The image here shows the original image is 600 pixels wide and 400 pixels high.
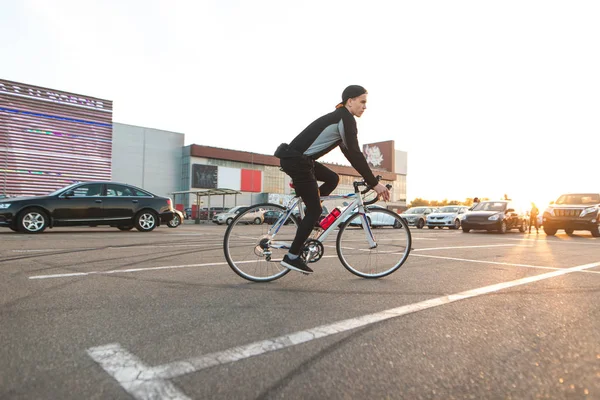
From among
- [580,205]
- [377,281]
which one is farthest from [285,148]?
[580,205]

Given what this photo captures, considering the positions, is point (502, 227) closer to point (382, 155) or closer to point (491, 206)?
point (491, 206)

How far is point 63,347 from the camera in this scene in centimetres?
195

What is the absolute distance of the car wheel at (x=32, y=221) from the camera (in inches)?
408

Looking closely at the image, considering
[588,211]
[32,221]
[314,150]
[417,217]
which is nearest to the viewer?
[314,150]

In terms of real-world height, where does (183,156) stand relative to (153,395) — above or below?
above

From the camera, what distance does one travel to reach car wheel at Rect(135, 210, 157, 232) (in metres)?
12.4

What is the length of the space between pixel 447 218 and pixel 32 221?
21.3m

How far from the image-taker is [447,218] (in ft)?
82.2

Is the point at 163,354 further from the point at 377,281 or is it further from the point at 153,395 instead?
the point at 377,281

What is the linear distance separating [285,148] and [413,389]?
2728mm

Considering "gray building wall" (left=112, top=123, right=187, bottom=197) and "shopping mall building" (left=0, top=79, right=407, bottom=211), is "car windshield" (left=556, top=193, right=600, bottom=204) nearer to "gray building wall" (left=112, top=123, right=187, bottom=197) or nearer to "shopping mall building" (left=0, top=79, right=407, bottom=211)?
"shopping mall building" (left=0, top=79, right=407, bottom=211)

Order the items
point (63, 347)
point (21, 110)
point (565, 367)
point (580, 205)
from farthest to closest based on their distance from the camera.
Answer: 1. point (21, 110)
2. point (580, 205)
3. point (63, 347)
4. point (565, 367)

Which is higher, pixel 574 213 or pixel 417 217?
pixel 574 213

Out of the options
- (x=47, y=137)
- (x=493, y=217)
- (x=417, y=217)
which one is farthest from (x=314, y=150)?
(x=47, y=137)
